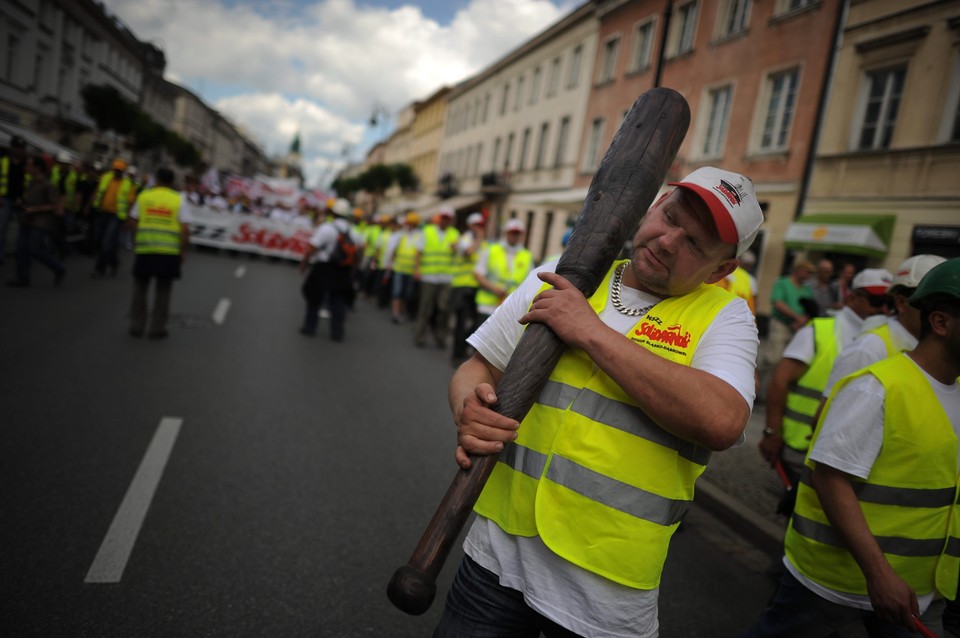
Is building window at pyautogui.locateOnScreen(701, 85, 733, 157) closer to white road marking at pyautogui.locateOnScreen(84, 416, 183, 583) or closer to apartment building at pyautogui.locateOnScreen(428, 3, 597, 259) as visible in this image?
apartment building at pyautogui.locateOnScreen(428, 3, 597, 259)

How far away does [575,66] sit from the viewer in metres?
29.6

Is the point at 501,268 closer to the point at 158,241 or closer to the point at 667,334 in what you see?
the point at 158,241

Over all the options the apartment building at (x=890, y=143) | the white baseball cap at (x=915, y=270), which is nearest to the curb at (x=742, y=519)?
the white baseball cap at (x=915, y=270)

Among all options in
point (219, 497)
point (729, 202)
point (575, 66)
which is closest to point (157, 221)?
point (219, 497)

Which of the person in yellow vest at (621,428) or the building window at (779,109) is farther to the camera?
the building window at (779,109)

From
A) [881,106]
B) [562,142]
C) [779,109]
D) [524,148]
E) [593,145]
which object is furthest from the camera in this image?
[524,148]

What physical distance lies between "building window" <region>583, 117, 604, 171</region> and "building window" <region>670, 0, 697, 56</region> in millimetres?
5312

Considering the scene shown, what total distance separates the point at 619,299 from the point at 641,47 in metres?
25.4

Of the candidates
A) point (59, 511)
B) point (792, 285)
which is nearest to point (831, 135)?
point (792, 285)

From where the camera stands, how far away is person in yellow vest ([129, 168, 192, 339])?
7.48 metres

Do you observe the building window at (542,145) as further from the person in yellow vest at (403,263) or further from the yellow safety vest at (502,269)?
the yellow safety vest at (502,269)

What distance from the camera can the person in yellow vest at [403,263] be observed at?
1286 cm

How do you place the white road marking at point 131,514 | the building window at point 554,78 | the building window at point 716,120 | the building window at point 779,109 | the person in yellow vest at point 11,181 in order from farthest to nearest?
the building window at point 554,78 < the building window at point 716,120 < the building window at point 779,109 < the person in yellow vest at point 11,181 < the white road marking at point 131,514

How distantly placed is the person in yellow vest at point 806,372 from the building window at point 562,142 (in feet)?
86.6
